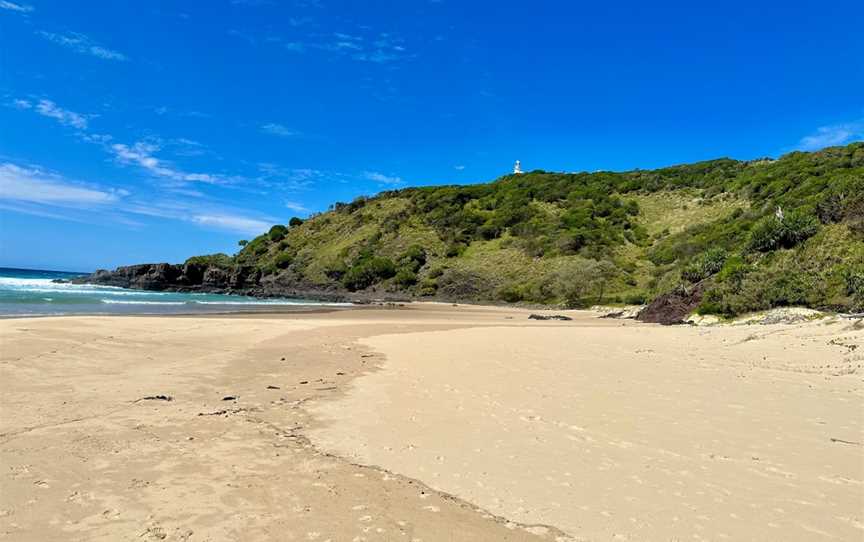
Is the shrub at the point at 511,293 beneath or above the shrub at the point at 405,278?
beneath

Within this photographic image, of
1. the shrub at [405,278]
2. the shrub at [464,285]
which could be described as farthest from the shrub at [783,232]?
the shrub at [405,278]

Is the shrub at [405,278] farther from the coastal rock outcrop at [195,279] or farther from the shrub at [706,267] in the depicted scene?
the shrub at [706,267]

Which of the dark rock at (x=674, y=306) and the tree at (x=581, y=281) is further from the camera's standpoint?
the tree at (x=581, y=281)

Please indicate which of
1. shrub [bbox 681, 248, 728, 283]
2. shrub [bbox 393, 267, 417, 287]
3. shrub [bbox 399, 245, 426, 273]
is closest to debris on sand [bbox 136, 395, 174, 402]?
shrub [bbox 681, 248, 728, 283]

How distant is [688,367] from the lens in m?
10.9

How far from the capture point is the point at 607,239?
56219mm

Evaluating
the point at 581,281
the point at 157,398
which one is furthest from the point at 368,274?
the point at 157,398

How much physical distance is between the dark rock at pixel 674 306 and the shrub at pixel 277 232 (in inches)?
2625

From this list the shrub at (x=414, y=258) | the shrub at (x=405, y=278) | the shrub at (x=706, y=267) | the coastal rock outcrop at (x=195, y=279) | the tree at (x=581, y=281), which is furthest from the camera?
the coastal rock outcrop at (x=195, y=279)

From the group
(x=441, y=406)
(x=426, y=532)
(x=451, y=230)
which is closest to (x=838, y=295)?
(x=441, y=406)

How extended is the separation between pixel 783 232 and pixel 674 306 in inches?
226

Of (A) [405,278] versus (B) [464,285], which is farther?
(A) [405,278]

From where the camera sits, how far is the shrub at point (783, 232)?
75.3 feet

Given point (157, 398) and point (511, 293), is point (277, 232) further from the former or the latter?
point (157, 398)
